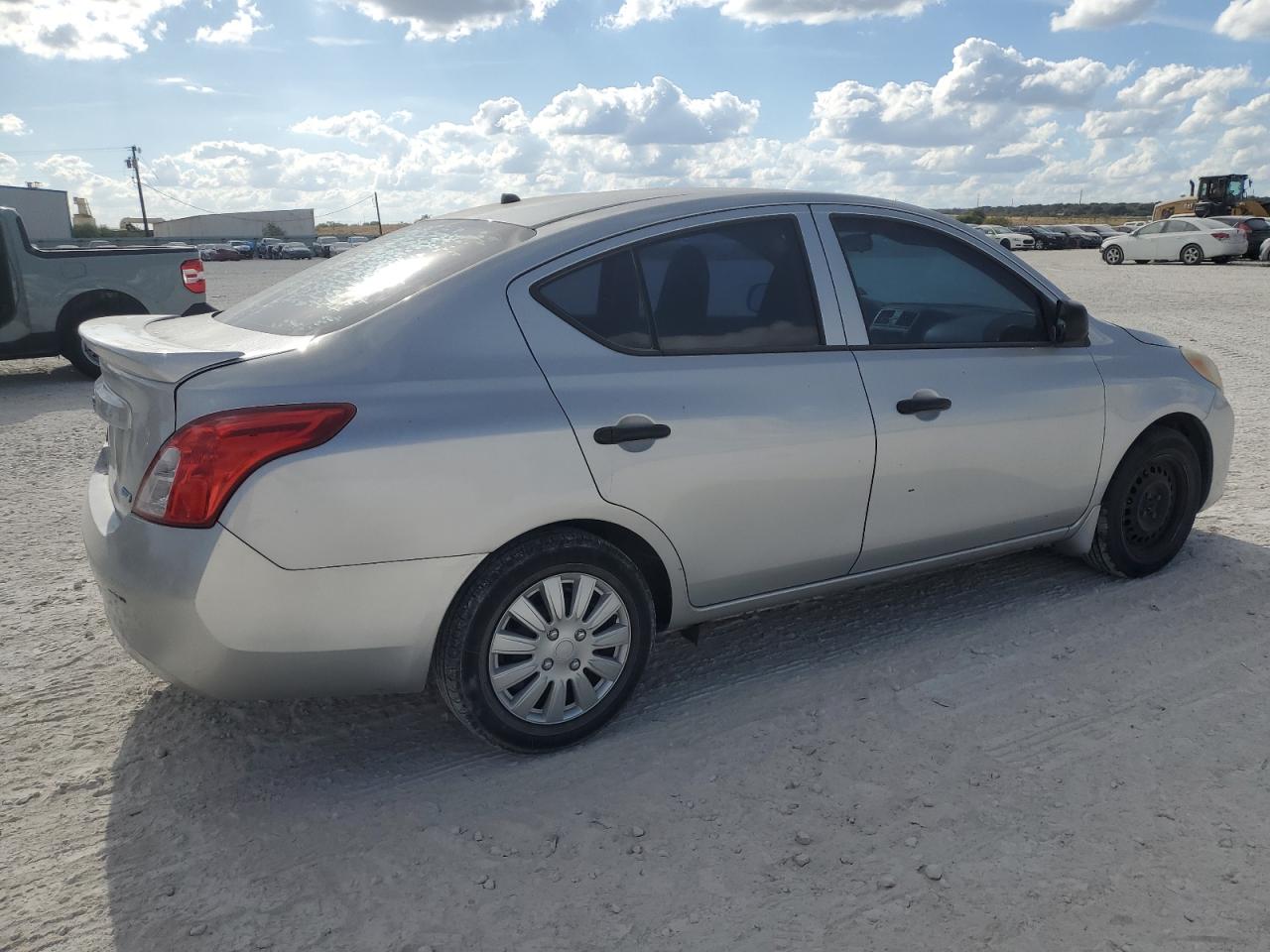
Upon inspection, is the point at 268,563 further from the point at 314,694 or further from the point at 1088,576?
the point at 1088,576

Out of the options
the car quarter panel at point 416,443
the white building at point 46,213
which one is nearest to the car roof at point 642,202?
the car quarter panel at point 416,443

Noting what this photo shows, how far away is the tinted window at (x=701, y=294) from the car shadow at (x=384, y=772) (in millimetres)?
1223

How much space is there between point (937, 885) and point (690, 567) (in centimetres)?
121

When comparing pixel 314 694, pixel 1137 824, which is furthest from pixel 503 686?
pixel 1137 824

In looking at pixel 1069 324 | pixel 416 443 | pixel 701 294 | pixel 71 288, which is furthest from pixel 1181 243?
pixel 416 443

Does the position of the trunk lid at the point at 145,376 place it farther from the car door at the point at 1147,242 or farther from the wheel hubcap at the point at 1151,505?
the car door at the point at 1147,242

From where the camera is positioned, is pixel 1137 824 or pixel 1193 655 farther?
pixel 1193 655

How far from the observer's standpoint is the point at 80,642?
4074mm

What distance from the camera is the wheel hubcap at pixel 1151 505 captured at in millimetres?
4578

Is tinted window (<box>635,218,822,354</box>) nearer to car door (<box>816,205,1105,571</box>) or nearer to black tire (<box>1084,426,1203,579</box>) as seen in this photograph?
car door (<box>816,205,1105,571</box>)

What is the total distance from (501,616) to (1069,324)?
2558mm

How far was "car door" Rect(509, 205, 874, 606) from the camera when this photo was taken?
3146mm

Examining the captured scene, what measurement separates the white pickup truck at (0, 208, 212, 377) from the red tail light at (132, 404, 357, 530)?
8.07m

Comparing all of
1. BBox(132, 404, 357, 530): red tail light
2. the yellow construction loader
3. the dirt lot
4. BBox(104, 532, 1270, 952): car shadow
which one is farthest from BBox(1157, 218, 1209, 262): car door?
BBox(132, 404, 357, 530): red tail light
